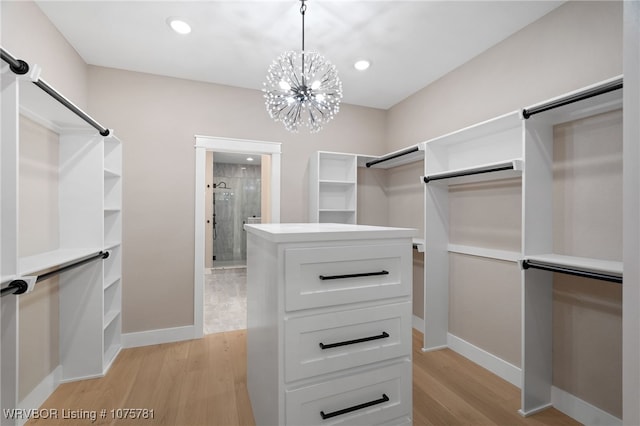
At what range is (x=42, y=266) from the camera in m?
1.46

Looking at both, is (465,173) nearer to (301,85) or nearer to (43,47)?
(301,85)

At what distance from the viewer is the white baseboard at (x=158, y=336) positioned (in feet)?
9.00

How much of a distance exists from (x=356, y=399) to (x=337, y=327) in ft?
1.02

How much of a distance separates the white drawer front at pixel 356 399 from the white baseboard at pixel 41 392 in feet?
6.12

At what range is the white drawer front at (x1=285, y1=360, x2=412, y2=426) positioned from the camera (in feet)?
3.51

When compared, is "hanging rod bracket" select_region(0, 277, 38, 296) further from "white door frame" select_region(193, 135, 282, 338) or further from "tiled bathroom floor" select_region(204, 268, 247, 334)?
"tiled bathroom floor" select_region(204, 268, 247, 334)

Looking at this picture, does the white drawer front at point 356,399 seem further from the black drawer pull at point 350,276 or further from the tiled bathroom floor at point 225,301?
the tiled bathroom floor at point 225,301

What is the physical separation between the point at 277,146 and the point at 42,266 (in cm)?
228

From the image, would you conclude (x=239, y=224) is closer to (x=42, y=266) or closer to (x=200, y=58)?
(x=200, y=58)

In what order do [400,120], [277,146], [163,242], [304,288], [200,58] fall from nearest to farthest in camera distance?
[304,288] < [200,58] < [163,242] < [277,146] < [400,120]

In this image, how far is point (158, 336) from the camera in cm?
283

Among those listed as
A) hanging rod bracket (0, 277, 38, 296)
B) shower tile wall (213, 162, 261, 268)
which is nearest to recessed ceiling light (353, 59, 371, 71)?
hanging rod bracket (0, 277, 38, 296)

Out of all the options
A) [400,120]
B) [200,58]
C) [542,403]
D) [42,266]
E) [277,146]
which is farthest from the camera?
[400,120]

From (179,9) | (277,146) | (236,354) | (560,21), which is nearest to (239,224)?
(277,146)
